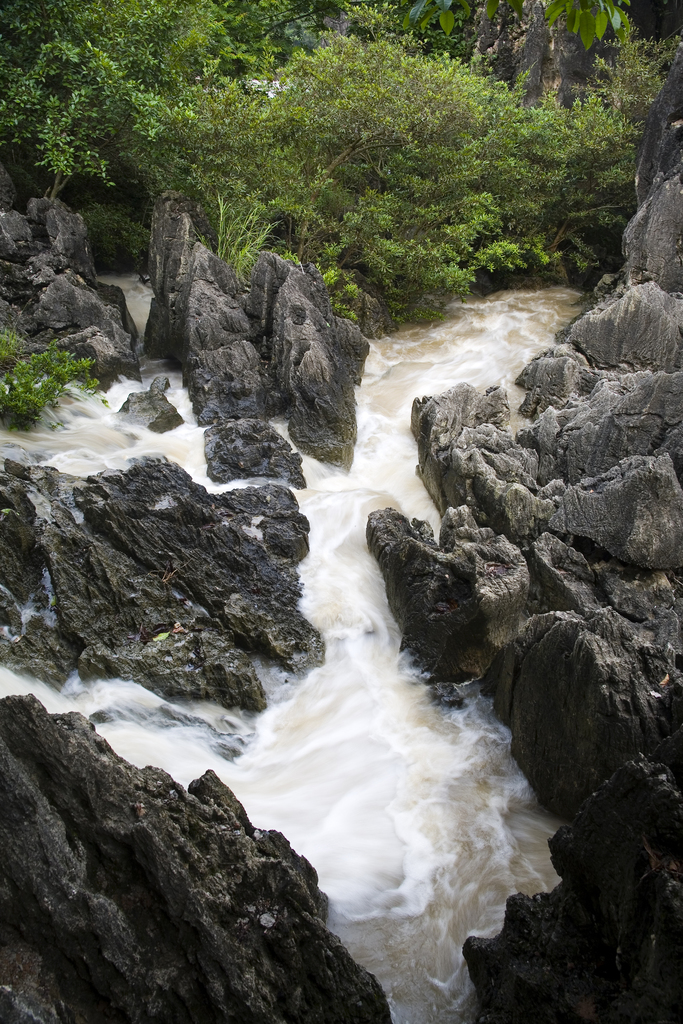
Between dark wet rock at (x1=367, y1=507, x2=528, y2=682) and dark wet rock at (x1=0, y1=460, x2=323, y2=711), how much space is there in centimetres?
91

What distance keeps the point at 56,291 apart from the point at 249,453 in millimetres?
4531

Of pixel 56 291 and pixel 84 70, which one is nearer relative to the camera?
pixel 56 291

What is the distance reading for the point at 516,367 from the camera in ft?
38.6

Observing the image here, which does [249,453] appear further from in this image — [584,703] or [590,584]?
[584,703]


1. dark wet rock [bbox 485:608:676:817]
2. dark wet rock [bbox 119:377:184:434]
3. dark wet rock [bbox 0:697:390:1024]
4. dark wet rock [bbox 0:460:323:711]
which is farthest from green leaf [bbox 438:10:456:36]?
dark wet rock [bbox 119:377:184:434]

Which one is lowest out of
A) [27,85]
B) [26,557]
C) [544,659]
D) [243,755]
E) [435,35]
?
[243,755]

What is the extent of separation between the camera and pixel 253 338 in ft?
35.9

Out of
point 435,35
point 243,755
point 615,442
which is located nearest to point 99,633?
point 243,755

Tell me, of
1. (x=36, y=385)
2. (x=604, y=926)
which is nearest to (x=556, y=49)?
(x=36, y=385)

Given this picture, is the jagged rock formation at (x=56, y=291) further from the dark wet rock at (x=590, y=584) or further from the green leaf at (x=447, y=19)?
the green leaf at (x=447, y=19)

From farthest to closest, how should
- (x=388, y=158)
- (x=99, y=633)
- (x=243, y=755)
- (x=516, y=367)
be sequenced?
(x=388, y=158), (x=516, y=367), (x=99, y=633), (x=243, y=755)

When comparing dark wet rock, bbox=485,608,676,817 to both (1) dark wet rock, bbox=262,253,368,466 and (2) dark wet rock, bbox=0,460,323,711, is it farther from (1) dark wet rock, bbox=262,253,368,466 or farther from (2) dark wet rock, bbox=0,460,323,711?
(1) dark wet rock, bbox=262,253,368,466

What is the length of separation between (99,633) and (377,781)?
2429 millimetres

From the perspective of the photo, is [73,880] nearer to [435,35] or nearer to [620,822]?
[620,822]
